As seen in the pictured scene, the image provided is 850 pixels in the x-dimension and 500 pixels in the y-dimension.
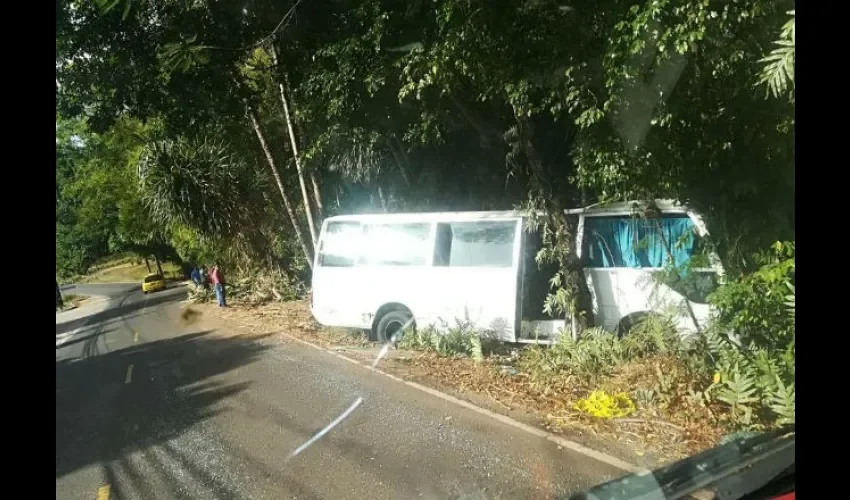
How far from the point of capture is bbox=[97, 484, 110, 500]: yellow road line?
8.47ft

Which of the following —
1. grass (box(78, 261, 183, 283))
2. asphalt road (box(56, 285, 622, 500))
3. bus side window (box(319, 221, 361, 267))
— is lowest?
asphalt road (box(56, 285, 622, 500))

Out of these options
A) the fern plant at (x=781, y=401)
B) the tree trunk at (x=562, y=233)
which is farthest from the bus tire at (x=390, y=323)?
the fern plant at (x=781, y=401)

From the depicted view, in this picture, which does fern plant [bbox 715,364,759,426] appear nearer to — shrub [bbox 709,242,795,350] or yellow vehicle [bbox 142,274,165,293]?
shrub [bbox 709,242,795,350]

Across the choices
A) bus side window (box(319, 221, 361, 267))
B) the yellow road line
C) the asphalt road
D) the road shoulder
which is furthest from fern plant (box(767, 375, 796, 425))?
the yellow road line

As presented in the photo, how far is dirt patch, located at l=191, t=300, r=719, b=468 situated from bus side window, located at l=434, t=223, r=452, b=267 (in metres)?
0.69

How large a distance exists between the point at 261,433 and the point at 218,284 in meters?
1.73

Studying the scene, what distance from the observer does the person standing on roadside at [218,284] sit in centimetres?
428

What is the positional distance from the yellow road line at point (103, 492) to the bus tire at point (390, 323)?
191 centimetres

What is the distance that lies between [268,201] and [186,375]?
128 cm

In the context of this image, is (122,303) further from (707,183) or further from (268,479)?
(707,183)

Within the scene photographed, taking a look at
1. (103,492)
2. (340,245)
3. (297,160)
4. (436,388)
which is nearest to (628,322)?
(436,388)

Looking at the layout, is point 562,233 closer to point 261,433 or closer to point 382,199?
point 382,199

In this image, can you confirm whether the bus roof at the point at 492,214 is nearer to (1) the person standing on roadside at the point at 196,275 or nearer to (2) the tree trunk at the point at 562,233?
(2) the tree trunk at the point at 562,233
